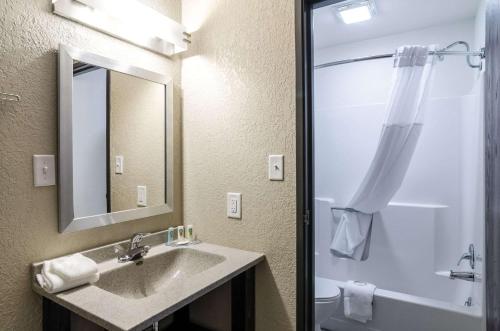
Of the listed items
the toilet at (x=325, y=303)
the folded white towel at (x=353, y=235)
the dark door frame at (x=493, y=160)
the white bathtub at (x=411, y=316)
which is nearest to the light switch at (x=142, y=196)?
the toilet at (x=325, y=303)

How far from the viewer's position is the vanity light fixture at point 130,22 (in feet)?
3.85

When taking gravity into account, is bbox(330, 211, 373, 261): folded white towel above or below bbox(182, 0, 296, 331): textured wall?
below

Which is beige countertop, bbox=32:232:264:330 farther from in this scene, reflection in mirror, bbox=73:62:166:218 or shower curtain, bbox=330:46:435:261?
shower curtain, bbox=330:46:435:261

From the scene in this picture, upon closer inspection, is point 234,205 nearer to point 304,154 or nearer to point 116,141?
point 304,154

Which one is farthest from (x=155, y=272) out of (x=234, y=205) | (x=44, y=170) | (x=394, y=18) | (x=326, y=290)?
(x=394, y=18)

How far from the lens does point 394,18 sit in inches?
92.0

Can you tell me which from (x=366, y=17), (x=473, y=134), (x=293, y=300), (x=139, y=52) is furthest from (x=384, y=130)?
(x=139, y=52)

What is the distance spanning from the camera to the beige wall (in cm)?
138

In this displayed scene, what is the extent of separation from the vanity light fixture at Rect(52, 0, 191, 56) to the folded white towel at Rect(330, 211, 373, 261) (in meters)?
1.98

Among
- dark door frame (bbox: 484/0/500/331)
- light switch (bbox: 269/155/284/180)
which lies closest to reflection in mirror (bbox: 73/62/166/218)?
light switch (bbox: 269/155/284/180)

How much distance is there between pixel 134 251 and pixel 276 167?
0.77 m

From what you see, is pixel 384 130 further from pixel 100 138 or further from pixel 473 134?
pixel 100 138

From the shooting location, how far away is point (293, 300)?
1.32 meters

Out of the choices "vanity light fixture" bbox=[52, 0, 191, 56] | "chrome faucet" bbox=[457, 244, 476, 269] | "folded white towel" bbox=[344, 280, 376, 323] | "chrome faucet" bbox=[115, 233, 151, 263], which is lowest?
"folded white towel" bbox=[344, 280, 376, 323]
